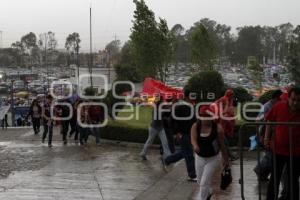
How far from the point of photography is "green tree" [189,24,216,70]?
4319 centimetres

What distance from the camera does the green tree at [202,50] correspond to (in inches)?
1700

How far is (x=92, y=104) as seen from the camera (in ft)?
55.4

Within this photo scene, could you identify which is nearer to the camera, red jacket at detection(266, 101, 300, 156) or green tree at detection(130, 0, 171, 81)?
red jacket at detection(266, 101, 300, 156)

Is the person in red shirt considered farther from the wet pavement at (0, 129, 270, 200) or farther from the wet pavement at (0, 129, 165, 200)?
the wet pavement at (0, 129, 165, 200)

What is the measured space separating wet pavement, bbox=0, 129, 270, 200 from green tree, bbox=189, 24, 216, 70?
91.4 ft

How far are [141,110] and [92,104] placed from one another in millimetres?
8075

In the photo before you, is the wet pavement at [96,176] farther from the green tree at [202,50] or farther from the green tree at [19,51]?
the green tree at [19,51]

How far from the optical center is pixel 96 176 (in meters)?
11.2

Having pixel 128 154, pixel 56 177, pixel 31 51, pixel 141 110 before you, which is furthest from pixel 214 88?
pixel 31 51

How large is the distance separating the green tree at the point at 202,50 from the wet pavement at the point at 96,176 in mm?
27868

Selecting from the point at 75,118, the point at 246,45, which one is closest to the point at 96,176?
the point at 75,118

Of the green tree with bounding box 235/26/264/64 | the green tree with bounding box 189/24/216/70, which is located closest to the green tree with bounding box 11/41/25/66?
the green tree with bounding box 235/26/264/64

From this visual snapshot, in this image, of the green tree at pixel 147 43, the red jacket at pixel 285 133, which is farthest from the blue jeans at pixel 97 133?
the green tree at pixel 147 43

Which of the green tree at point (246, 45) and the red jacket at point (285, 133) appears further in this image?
the green tree at point (246, 45)
